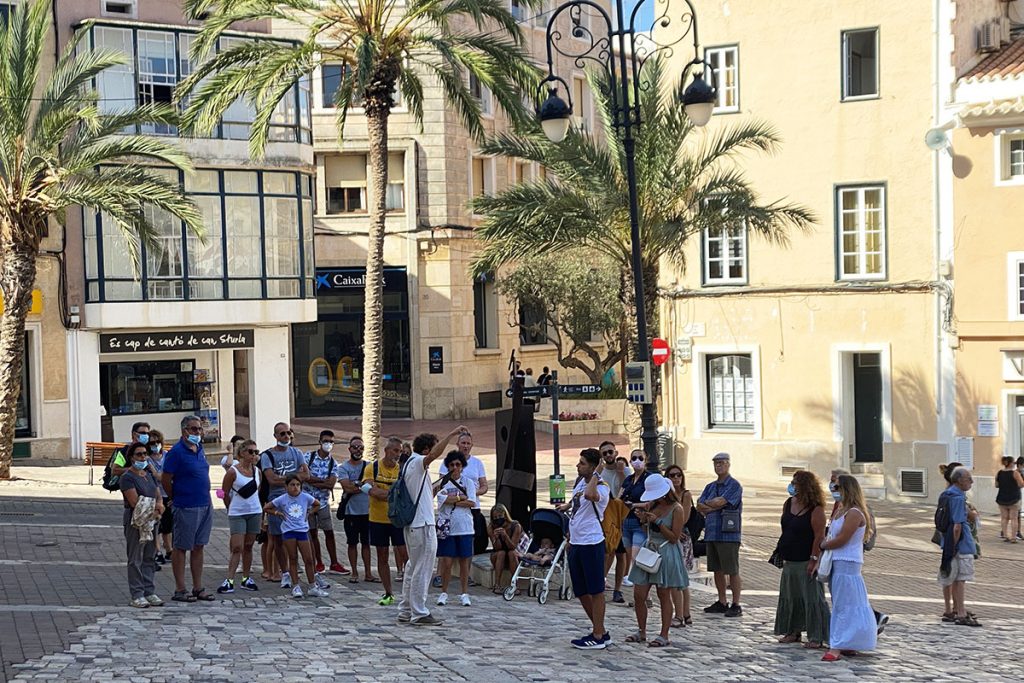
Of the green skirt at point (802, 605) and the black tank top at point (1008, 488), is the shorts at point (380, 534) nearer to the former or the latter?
the green skirt at point (802, 605)

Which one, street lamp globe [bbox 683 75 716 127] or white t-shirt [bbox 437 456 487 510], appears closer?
white t-shirt [bbox 437 456 487 510]

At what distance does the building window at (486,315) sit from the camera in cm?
4434

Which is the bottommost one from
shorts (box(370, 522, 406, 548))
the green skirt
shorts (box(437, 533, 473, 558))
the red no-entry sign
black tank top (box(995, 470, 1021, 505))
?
black tank top (box(995, 470, 1021, 505))

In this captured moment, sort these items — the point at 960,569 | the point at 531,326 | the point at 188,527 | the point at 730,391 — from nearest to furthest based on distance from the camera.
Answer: the point at 188,527
the point at 960,569
the point at 730,391
the point at 531,326

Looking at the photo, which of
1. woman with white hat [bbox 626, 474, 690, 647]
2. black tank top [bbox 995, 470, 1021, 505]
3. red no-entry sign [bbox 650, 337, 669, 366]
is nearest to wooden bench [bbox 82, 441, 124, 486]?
red no-entry sign [bbox 650, 337, 669, 366]

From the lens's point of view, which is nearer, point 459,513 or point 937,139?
point 459,513

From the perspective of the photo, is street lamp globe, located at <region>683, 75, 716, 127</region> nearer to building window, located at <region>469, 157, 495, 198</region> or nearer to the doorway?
the doorway

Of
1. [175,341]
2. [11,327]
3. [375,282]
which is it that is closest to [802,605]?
[375,282]

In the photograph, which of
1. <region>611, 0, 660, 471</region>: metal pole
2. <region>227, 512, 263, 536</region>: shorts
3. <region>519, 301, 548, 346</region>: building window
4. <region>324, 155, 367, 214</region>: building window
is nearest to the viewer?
<region>227, 512, 263, 536</region>: shorts

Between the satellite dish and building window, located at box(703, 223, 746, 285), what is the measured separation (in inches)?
159

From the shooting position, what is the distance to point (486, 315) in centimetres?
4462

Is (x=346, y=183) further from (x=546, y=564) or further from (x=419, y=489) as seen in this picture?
(x=419, y=489)

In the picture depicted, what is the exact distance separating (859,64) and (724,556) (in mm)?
16809

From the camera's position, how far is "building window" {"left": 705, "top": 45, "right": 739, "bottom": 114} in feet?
94.0
